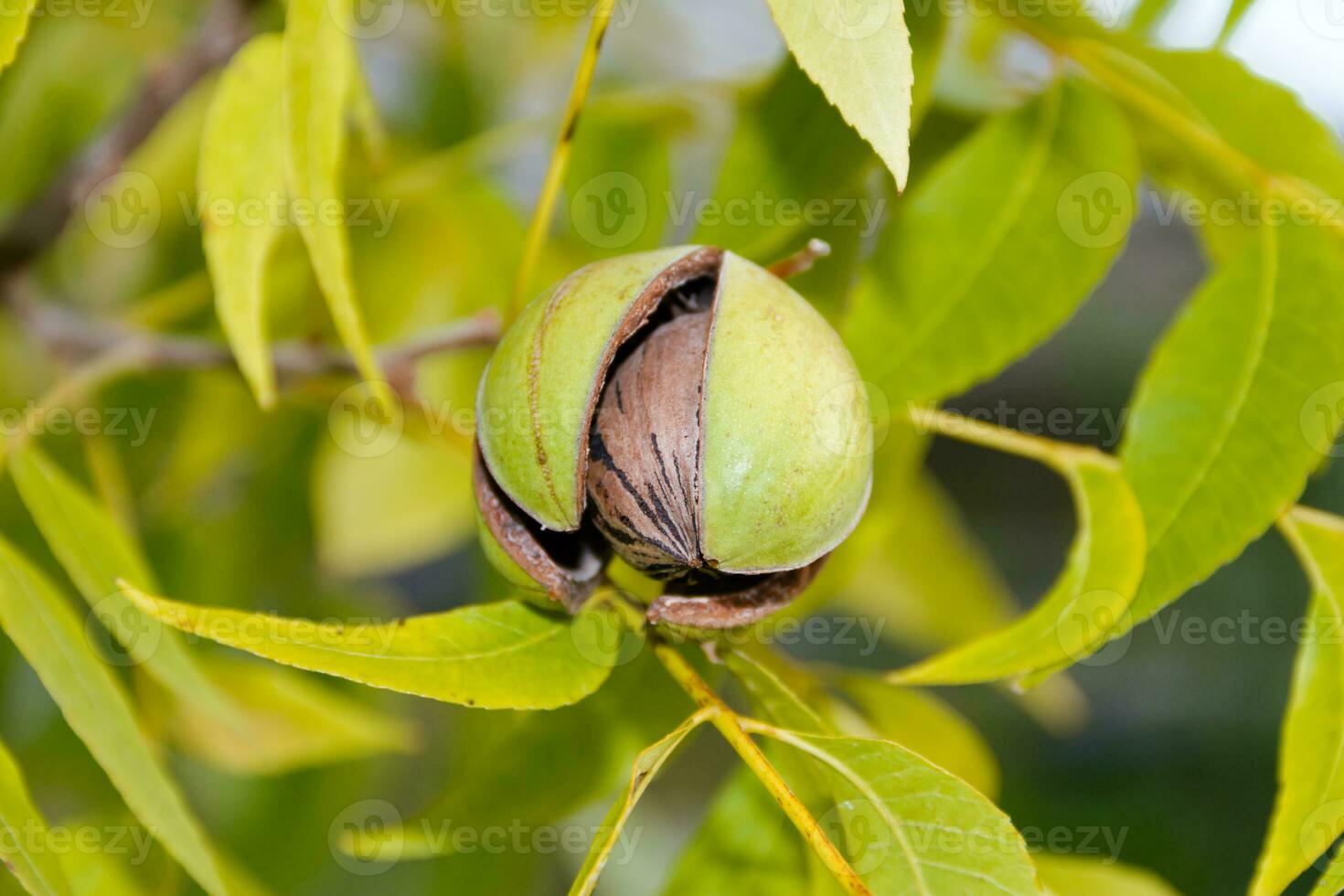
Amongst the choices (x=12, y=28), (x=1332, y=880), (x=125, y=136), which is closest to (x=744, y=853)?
(x=1332, y=880)

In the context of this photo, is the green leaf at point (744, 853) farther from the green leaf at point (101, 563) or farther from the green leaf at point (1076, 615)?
the green leaf at point (101, 563)

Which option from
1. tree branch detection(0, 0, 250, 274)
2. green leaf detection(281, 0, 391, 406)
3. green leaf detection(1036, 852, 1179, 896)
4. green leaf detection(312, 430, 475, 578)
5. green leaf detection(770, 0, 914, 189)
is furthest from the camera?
green leaf detection(312, 430, 475, 578)

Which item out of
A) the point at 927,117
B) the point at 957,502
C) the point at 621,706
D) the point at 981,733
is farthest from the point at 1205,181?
the point at 957,502

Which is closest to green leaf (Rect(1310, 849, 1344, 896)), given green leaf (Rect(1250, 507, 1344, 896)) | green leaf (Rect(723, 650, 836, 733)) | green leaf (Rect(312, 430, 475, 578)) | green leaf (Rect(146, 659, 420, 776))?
green leaf (Rect(1250, 507, 1344, 896))

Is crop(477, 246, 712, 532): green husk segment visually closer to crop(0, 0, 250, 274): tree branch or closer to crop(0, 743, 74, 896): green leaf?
crop(0, 743, 74, 896): green leaf

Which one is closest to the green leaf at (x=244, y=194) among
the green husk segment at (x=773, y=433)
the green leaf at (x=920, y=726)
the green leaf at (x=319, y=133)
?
the green leaf at (x=319, y=133)

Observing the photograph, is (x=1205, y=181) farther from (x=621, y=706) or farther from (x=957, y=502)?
(x=957, y=502)
